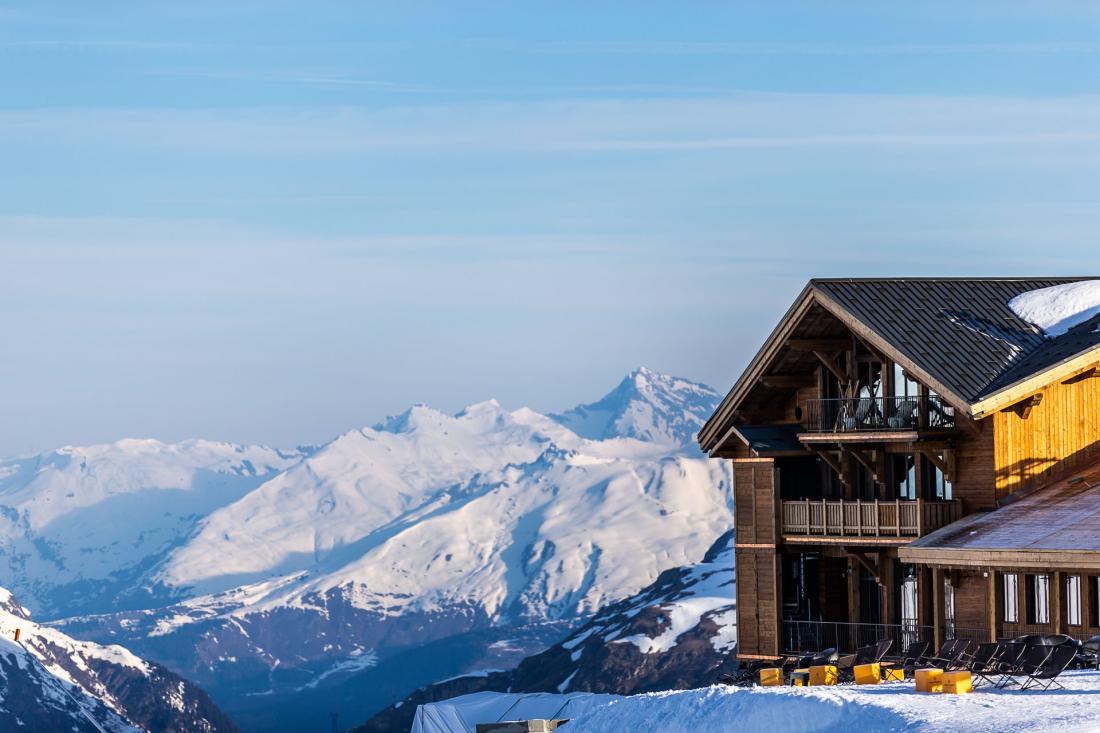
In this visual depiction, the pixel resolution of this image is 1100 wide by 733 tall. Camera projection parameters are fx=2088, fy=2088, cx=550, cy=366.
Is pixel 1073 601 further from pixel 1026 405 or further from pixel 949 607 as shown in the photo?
pixel 1026 405

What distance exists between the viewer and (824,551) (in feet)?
214

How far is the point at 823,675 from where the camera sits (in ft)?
165

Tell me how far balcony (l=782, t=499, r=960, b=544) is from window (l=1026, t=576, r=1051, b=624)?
174 inches

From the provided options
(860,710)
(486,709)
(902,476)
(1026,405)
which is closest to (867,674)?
(860,710)

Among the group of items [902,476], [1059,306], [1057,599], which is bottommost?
[1057,599]

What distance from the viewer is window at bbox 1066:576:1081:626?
183 feet

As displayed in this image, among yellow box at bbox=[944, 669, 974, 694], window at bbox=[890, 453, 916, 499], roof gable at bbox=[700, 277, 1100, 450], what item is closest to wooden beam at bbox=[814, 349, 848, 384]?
roof gable at bbox=[700, 277, 1100, 450]

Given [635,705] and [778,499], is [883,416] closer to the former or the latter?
[778,499]

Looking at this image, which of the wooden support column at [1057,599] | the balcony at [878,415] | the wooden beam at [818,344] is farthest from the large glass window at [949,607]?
the wooden beam at [818,344]

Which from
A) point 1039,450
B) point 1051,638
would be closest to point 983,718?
point 1051,638

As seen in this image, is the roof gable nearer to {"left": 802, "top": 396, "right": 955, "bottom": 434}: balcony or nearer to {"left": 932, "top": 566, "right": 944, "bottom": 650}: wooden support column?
{"left": 802, "top": 396, "right": 955, "bottom": 434}: balcony

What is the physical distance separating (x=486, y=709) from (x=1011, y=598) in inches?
855

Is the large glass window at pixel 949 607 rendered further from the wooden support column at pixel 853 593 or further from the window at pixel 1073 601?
the wooden support column at pixel 853 593

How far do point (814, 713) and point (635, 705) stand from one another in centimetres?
711
